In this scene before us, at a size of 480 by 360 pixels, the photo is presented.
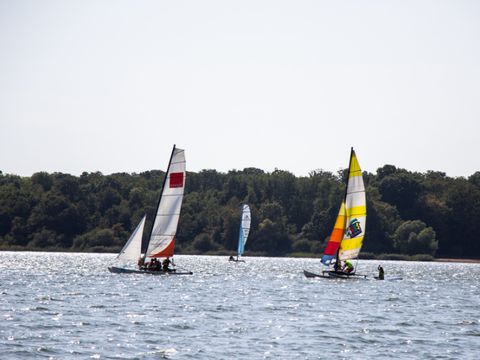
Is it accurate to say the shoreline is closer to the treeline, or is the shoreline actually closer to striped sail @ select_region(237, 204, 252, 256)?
the treeline

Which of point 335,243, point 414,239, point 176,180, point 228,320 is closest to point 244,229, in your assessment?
point 414,239

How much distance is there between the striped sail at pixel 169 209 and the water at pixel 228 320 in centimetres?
532

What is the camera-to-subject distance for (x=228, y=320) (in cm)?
4828

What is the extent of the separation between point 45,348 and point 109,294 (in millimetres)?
24370

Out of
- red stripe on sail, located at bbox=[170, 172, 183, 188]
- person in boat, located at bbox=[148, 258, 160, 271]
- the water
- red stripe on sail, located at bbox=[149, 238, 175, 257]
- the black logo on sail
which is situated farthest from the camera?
red stripe on sail, located at bbox=[149, 238, 175, 257]

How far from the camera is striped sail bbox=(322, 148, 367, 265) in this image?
269 ft

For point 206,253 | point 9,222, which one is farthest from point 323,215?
point 9,222

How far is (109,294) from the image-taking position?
61.2m

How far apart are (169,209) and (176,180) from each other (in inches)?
96.4

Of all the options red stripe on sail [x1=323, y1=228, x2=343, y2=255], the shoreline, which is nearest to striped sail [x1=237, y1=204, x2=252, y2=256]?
the shoreline

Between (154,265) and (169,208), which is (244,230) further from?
(154,265)

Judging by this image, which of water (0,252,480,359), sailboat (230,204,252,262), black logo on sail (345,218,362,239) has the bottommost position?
water (0,252,480,359)

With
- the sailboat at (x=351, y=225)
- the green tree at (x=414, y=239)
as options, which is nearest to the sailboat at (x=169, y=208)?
the sailboat at (x=351, y=225)

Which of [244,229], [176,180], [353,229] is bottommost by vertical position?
[353,229]
